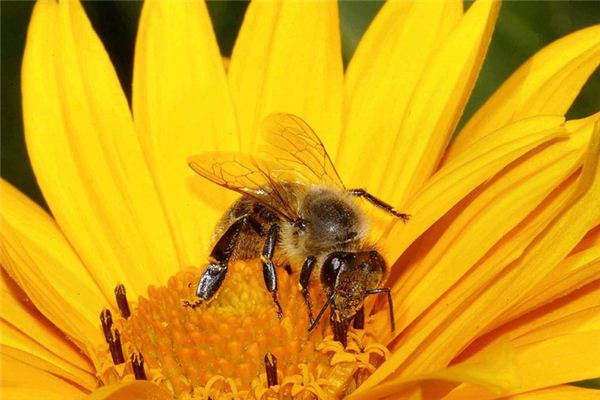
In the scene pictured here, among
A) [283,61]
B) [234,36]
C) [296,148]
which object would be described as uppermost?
[234,36]

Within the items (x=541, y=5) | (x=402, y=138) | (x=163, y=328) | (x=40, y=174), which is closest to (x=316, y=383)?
(x=163, y=328)

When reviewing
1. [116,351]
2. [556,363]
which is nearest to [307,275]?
[116,351]

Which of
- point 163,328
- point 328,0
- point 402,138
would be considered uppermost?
point 328,0

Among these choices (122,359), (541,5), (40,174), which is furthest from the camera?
(541,5)

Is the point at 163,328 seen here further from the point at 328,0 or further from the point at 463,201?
the point at 328,0

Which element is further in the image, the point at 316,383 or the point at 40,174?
the point at 40,174

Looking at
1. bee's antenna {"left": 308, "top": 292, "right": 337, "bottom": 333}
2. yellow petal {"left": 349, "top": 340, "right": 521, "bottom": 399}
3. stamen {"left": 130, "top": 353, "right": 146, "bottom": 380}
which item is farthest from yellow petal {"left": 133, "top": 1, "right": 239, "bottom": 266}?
yellow petal {"left": 349, "top": 340, "right": 521, "bottom": 399}

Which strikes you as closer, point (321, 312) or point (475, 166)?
point (475, 166)

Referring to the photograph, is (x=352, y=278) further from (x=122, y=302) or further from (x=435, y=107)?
(x=122, y=302)
